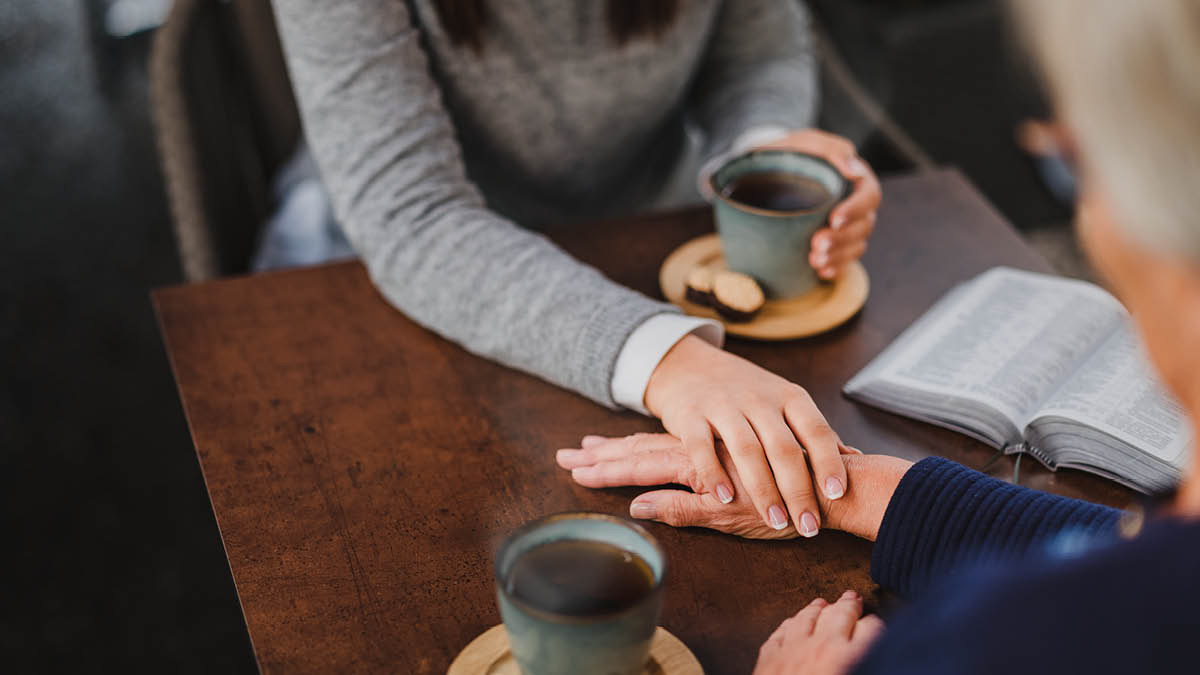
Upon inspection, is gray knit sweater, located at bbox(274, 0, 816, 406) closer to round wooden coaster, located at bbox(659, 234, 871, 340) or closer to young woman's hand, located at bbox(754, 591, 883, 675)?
round wooden coaster, located at bbox(659, 234, 871, 340)

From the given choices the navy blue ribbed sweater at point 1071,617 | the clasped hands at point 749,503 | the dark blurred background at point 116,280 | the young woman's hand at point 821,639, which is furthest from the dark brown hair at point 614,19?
the navy blue ribbed sweater at point 1071,617

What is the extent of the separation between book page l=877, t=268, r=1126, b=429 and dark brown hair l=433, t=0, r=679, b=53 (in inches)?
18.6

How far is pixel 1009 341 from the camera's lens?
34.4 inches

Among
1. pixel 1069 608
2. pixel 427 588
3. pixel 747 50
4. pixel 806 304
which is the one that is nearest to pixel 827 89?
pixel 747 50

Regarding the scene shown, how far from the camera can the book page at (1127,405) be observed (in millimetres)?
746

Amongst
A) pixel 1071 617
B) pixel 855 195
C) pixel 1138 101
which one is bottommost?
pixel 855 195

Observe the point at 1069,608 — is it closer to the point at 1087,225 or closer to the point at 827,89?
the point at 1087,225

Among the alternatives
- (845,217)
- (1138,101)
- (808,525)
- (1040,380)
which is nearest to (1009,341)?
(1040,380)

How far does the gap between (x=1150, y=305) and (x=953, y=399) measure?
400mm

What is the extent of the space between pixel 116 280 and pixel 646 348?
6.25ft

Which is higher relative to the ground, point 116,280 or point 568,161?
point 568,161

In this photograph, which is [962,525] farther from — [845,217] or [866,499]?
[845,217]

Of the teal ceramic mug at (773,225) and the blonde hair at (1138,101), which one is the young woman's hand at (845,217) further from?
the blonde hair at (1138,101)

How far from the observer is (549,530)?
1.83ft
